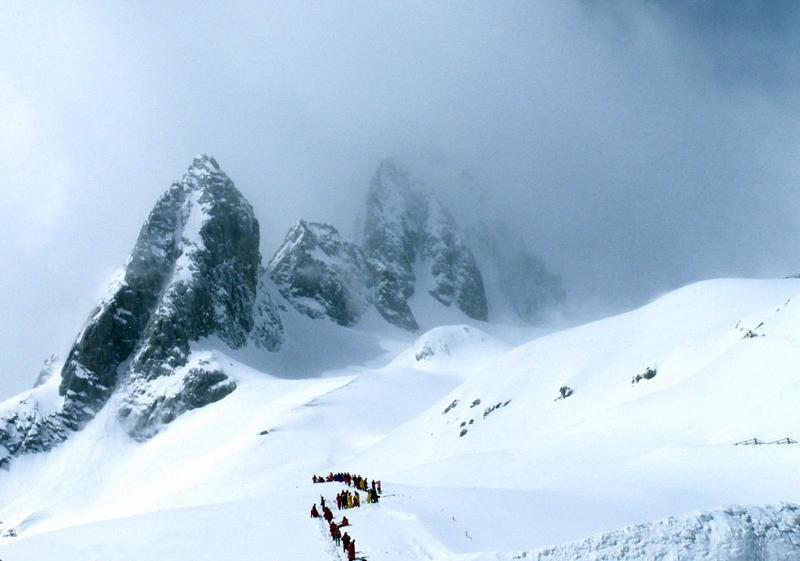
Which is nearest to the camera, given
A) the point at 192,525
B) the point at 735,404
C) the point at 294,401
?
the point at 192,525

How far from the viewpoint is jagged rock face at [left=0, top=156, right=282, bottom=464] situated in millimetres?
111812

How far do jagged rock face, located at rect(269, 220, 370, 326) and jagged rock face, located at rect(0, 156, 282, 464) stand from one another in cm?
1853

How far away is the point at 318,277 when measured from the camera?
563ft

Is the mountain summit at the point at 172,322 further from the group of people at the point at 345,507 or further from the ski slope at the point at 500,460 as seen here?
the group of people at the point at 345,507

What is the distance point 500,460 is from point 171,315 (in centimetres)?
10313

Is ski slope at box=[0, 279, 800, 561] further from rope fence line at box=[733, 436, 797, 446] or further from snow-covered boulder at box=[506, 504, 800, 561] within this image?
rope fence line at box=[733, 436, 797, 446]

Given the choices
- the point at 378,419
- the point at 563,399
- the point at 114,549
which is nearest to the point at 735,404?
the point at 563,399

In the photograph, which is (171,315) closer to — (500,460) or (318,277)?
(318,277)

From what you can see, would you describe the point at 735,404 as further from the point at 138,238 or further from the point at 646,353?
the point at 138,238

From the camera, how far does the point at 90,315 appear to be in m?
131

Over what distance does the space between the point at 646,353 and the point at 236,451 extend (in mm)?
47159

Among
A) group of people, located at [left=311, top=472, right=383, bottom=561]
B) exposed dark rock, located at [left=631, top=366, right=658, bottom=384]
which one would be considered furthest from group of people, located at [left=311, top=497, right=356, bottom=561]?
exposed dark rock, located at [left=631, top=366, right=658, bottom=384]

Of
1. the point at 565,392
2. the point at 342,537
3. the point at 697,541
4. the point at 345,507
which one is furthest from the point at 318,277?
the point at 697,541

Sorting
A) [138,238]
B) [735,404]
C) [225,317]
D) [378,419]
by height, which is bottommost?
[735,404]
